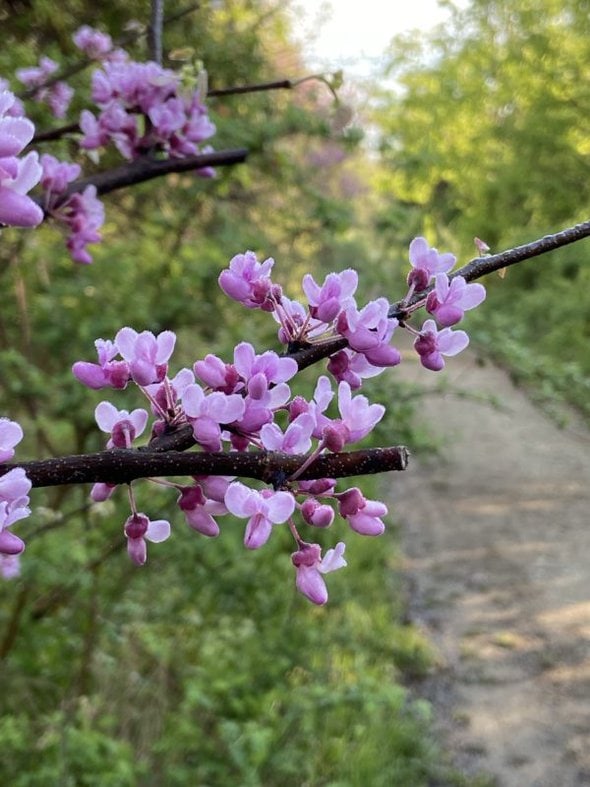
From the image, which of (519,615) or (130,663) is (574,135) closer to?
(519,615)

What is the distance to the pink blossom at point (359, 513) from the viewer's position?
61cm

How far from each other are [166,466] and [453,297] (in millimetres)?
292

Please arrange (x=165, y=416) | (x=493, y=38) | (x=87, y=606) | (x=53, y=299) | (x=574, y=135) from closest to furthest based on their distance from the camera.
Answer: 1. (x=165, y=416)
2. (x=87, y=606)
3. (x=53, y=299)
4. (x=574, y=135)
5. (x=493, y=38)

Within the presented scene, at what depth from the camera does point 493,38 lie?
33.1 feet

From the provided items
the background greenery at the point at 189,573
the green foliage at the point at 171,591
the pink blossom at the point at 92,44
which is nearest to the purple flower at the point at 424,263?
the pink blossom at the point at 92,44

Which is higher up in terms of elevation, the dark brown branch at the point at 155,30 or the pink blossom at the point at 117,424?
the dark brown branch at the point at 155,30

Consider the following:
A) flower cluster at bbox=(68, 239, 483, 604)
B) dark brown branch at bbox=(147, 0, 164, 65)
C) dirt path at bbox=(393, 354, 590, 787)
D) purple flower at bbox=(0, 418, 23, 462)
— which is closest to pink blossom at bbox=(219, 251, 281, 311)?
flower cluster at bbox=(68, 239, 483, 604)

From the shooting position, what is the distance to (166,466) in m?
0.54

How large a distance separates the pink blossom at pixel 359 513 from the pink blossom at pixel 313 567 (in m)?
0.02

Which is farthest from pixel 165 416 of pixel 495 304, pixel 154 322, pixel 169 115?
pixel 495 304

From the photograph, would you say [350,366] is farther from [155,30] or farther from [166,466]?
[155,30]

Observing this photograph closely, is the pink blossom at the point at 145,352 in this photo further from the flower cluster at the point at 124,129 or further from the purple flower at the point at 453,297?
the flower cluster at the point at 124,129

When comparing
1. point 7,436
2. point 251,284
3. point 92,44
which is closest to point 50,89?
point 92,44

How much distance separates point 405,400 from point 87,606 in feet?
5.10
